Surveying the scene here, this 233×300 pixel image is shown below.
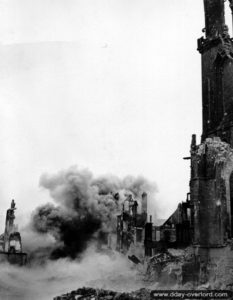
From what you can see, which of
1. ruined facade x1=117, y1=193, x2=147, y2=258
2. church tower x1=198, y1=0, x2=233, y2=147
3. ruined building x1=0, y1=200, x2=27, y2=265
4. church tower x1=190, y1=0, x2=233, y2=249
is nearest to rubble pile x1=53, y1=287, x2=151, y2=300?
church tower x1=190, y1=0, x2=233, y2=249

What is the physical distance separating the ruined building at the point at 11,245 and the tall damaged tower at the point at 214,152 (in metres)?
17.1

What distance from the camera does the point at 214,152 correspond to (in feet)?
77.9

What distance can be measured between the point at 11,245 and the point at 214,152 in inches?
846

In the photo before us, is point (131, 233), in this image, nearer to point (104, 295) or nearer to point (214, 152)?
point (214, 152)

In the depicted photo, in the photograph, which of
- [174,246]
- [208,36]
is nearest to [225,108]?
[208,36]

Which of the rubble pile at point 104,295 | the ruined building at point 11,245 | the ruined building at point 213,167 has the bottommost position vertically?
the rubble pile at point 104,295

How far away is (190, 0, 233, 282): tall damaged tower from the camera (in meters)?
22.2

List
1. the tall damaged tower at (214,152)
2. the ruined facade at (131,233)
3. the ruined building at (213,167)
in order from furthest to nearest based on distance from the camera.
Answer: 1. the ruined facade at (131,233)
2. the tall damaged tower at (214,152)
3. the ruined building at (213,167)

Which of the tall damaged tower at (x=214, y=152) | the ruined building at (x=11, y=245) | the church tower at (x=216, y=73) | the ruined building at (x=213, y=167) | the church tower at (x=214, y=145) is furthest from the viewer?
the ruined building at (x=11, y=245)

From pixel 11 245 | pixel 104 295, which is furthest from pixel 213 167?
pixel 11 245

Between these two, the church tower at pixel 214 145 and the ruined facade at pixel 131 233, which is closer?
the church tower at pixel 214 145

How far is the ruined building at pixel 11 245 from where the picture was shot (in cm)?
3234

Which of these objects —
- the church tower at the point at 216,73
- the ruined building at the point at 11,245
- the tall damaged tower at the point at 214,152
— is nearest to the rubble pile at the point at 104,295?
the tall damaged tower at the point at 214,152

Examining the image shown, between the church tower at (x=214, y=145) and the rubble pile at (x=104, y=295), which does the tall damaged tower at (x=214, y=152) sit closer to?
the church tower at (x=214, y=145)
